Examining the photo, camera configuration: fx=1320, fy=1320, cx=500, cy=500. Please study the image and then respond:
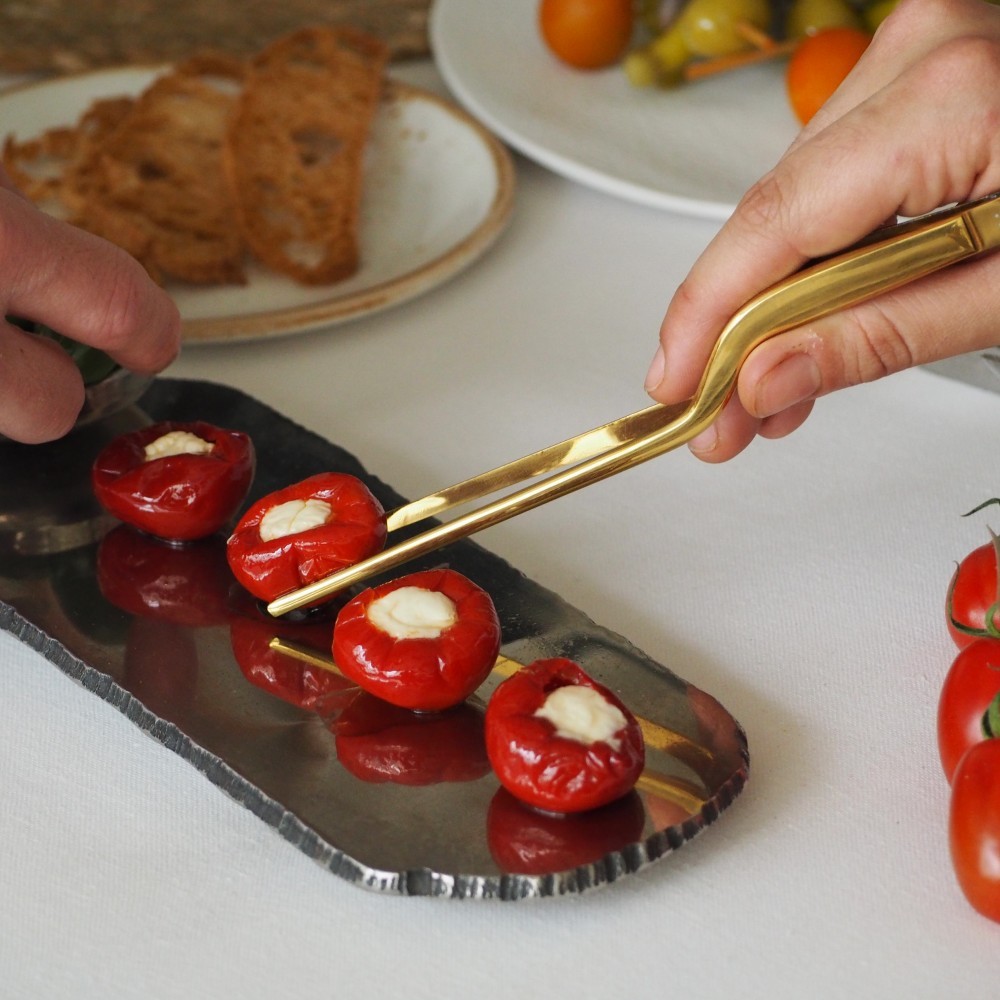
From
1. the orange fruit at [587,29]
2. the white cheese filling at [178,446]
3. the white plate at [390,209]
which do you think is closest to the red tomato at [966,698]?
the white cheese filling at [178,446]

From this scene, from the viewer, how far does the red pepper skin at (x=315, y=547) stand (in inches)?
32.3

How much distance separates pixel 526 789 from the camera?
68 cm

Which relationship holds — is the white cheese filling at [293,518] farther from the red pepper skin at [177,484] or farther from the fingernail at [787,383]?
the fingernail at [787,383]

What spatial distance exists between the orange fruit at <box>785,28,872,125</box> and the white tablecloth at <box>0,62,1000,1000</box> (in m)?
0.36

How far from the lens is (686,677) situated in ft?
2.77

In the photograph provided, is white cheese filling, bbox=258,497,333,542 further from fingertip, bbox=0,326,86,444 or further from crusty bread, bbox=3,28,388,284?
crusty bread, bbox=3,28,388,284

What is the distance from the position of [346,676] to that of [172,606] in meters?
0.14

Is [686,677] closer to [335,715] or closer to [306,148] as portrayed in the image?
[335,715]

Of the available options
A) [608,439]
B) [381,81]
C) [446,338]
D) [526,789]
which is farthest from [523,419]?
[381,81]

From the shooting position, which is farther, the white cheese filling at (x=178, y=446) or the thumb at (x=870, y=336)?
the white cheese filling at (x=178, y=446)

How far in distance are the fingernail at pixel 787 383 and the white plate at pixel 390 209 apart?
55 centimetres

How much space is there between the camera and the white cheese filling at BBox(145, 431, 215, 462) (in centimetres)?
92

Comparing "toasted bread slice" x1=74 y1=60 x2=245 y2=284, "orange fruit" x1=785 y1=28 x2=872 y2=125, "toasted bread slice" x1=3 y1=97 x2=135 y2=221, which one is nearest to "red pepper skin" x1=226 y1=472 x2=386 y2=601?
"toasted bread slice" x1=74 y1=60 x2=245 y2=284

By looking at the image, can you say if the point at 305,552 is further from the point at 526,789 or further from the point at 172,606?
the point at 526,789
